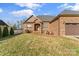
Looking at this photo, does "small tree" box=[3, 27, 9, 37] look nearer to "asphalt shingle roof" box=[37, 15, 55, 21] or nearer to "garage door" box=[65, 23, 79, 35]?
"asphalt shingle roof" box=[37, 15, 55, 21]

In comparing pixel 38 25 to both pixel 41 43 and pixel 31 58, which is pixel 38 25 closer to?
pixel 41 43

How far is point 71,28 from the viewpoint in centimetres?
1888

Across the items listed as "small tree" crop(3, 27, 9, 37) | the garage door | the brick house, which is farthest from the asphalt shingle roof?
"small tree" crop(3, 27, 9, 37)

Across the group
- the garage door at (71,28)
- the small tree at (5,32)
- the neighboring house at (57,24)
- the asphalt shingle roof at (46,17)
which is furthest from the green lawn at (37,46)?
the asphalt shingle roof at (46,17)

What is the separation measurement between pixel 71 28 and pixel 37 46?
317 centimetres

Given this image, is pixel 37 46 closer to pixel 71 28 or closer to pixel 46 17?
pixel 46 17

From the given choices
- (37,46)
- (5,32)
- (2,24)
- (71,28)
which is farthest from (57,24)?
(2,24)

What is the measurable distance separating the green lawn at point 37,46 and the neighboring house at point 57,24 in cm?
71

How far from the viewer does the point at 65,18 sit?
60.6ft

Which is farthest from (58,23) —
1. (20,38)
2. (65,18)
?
(20,38)

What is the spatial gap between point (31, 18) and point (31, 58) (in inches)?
129

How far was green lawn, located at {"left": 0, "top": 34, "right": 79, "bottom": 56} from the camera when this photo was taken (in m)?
16.6

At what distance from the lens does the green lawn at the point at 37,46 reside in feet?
54.5

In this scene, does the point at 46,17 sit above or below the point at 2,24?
above
